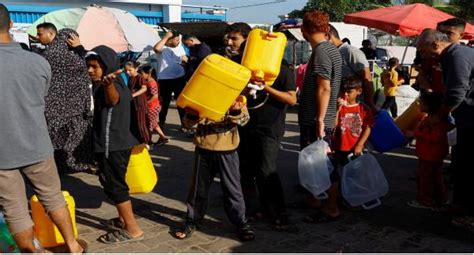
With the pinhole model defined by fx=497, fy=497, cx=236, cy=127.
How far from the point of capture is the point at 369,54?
11.9m

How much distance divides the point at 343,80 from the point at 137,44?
641cm

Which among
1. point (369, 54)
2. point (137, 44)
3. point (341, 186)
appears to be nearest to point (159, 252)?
point (341, 186)

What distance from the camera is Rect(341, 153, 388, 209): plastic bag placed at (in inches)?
177

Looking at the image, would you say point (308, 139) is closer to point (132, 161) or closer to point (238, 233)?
point (238, 233)

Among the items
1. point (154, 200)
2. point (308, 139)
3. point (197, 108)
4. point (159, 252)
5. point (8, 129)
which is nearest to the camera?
point (8, 129)

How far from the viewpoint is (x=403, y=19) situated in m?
9.77

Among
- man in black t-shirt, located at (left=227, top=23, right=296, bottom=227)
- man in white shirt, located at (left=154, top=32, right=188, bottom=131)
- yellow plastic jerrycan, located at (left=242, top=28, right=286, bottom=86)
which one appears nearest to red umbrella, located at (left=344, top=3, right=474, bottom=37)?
man in white shirt, located at (left=154, top=32, right=188, bottom=131)

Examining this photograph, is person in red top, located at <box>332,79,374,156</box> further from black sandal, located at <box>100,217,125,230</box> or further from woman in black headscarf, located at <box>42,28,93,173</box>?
woman in black headscarf, located at <box>42,28,93,173</box>

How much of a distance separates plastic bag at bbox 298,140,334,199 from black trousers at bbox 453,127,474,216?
1139 mm

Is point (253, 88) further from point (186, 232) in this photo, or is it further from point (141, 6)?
point (141, 6)

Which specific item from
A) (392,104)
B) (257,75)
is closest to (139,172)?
(257,75)

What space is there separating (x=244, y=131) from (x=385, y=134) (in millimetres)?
1683

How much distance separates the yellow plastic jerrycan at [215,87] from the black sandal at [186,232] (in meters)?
1.10

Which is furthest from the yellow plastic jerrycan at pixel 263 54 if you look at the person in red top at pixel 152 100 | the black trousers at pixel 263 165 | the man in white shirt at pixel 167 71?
the man in white shirt at pixel 167 71
